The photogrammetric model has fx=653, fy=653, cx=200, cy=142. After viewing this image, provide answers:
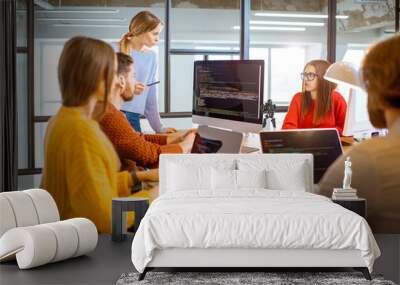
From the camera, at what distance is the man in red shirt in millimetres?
6074

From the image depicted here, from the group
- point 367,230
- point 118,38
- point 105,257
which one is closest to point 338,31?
point 118,38

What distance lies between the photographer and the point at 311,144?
6230 mm

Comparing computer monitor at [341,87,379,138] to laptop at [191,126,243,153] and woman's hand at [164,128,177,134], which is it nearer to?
laptop at [191,126,243,153]

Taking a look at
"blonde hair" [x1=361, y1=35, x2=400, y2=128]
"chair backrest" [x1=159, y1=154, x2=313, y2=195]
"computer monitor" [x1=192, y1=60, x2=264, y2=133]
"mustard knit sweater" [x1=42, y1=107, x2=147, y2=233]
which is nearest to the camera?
"blonde hair" [x1=361, y1=35, x2=400, y2=128]

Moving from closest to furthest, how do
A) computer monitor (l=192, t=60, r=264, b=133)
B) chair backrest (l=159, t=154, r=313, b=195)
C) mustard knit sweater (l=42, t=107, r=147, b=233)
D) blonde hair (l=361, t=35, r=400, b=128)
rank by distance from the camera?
blonde hair (l=361, t=35, r=400, b=128), chair backrest (l=159, t=154, r=313, b=195), computer monitor (l=192, t=60, r=264, b=133), mustard knit sweater (l=42, t=107, r=147, b=233)

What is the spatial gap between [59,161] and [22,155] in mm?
403

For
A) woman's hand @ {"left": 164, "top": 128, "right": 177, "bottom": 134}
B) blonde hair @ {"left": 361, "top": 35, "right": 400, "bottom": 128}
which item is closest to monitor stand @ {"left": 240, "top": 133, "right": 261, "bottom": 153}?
woman's hand @ {"left": 164, "top": 128, "right": 177, "bottom": 134}

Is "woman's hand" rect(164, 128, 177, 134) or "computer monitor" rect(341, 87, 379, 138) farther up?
"computer monitor" rect(341, 87, 379, 138)

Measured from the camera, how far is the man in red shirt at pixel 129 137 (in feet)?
19.9

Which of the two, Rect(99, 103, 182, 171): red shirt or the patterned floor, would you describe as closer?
the patterned floor

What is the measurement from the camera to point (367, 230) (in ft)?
13.8

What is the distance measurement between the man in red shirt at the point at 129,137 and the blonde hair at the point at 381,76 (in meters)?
4.83

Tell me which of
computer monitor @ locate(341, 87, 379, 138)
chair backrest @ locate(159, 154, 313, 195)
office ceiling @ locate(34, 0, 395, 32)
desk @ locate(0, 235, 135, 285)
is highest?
office ceiling @ locate(34, 0, 395, 32)

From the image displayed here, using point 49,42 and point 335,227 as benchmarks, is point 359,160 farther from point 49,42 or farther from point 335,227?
point 49,42
